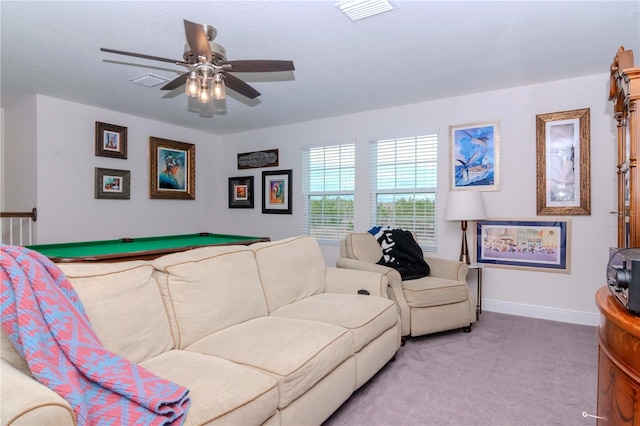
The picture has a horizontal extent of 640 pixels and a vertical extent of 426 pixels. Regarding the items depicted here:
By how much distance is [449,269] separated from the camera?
11.4 feet

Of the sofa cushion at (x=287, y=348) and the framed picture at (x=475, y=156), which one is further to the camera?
the framed picture at (x=475, y=156)

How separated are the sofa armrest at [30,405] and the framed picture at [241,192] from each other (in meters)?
4.85

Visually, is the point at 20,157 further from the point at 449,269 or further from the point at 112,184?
the point at 449,269

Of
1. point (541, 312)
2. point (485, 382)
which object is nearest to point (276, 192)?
point (541, 312)

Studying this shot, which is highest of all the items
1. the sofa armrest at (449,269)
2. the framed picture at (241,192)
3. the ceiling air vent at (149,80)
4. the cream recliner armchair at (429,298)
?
the ceiling air vent at (149,80)

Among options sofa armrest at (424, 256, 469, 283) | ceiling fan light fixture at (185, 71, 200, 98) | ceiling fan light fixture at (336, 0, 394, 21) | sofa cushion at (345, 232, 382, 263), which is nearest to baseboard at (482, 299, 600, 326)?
sofa armrest at (424, 256, 469, 283)

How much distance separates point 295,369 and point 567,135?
11.5 feet

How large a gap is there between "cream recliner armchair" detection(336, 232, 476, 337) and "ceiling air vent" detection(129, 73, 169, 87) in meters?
2.49

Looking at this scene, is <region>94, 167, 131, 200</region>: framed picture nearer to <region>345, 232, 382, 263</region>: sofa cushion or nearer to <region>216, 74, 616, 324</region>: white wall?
<region>216, 74, 616, 324</region>: white wall

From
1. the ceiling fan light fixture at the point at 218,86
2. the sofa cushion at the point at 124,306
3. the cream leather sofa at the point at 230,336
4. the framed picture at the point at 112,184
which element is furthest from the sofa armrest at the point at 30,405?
the framed picture at the point at 112,184

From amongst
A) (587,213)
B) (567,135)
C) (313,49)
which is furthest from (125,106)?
(587,213)

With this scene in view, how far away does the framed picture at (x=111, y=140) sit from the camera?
4.49m

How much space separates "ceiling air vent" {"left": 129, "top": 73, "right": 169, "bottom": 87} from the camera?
3.46 m

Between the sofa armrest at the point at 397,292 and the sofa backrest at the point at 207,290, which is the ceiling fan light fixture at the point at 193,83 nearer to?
the sofa backrest at the point at 207,290
